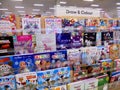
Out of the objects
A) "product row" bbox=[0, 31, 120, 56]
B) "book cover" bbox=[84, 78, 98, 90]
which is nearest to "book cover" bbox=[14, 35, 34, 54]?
"product row" bbox=[0, 31, 120, 56]

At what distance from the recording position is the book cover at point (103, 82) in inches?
60.5

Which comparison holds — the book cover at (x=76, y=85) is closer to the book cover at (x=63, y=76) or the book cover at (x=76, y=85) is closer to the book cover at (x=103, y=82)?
the book cover at (x=63, y=76)

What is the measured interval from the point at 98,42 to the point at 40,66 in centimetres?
64

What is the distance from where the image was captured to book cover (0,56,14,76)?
117 cm

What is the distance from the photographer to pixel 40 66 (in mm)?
1304

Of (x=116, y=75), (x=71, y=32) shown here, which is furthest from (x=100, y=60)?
(x=71, y=32)

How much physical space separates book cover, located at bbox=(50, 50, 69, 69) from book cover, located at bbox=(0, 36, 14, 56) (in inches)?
13.0

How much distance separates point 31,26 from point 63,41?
31 cm

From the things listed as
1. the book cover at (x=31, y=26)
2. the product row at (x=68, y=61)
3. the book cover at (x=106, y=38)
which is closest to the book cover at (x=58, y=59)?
the product row at (x=68, y=61)

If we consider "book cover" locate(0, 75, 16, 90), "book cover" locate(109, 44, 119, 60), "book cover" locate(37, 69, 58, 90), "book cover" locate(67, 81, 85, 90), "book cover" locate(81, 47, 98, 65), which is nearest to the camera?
"book cover" locate(0, 75, 16, 90)

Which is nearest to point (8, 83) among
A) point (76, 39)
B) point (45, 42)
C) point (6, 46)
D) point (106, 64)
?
point (6, 46)

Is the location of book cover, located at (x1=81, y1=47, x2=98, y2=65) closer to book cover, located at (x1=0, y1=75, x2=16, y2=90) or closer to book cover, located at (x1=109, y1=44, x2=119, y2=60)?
book cover, located at (x1=109, y1=44, x2=119, y2=60)

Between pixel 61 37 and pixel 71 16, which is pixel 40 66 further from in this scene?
pixel 71 16

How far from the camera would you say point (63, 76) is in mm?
1365
